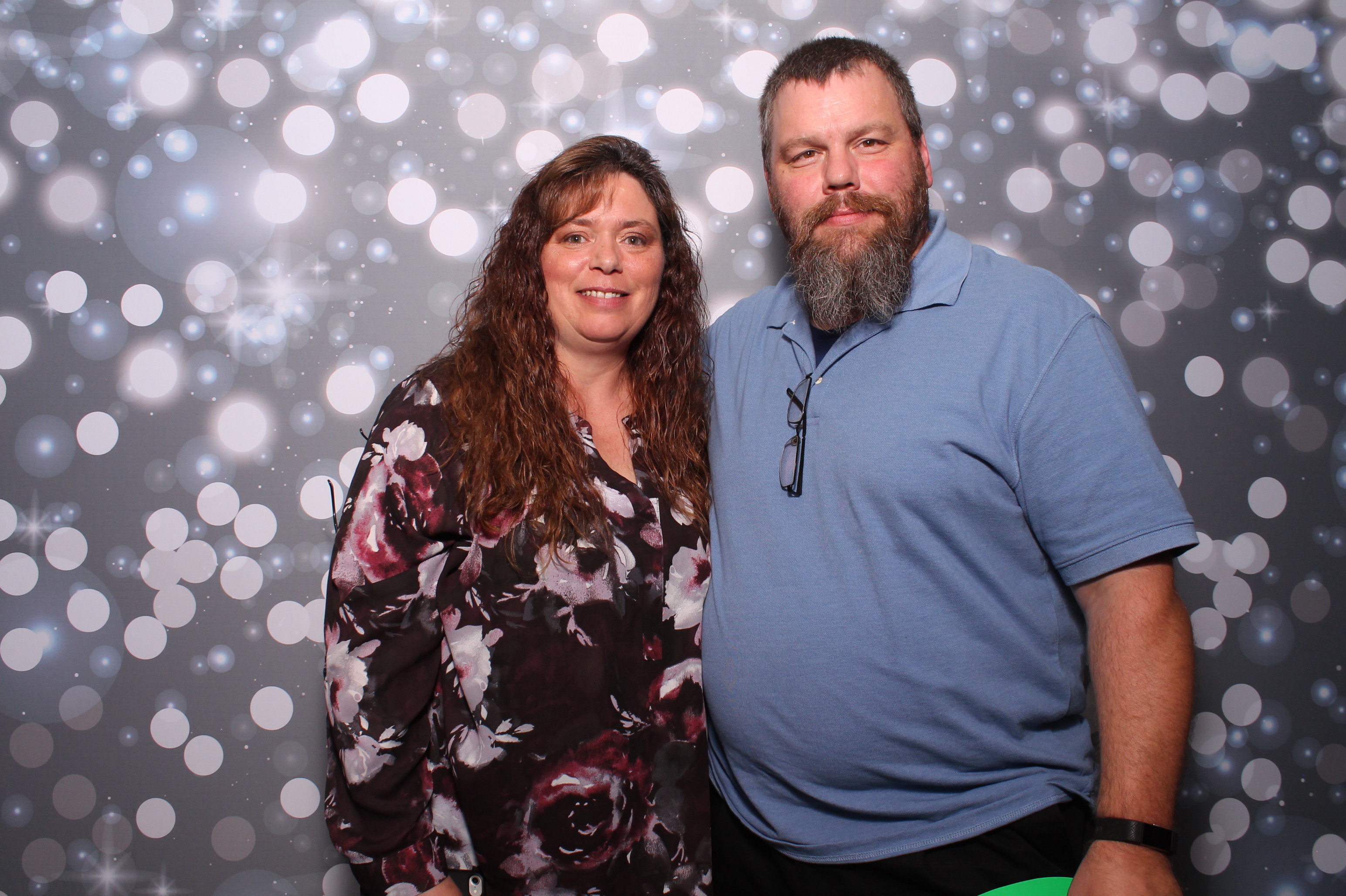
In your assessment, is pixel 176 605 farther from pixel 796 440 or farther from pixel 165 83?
pixel 796 440

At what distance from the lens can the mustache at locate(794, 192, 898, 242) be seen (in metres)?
1.23

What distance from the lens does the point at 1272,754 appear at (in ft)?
5.94

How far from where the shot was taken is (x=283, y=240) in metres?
1.65

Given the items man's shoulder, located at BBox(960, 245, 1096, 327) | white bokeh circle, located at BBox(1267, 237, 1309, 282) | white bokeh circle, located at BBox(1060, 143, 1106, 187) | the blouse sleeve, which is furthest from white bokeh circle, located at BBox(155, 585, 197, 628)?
white bokeh circle, located at BBox(1267, 237, 1309, 282)

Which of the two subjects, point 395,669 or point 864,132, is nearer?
point 395,669

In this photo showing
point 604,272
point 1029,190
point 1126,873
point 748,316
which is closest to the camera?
point 1126,873

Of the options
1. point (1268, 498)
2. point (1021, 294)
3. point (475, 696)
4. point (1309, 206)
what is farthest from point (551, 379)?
point (1309, 206)

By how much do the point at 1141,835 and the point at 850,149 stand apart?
1005 millimetres

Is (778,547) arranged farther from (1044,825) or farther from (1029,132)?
(1029,132)

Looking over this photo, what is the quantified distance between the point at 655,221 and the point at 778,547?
0.59 metres

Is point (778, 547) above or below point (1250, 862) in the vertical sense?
above

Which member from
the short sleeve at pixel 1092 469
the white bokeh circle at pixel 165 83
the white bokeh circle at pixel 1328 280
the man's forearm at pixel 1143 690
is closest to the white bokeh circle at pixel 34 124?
the white bokeh circle at pixel 165 83

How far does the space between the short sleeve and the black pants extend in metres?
0.33

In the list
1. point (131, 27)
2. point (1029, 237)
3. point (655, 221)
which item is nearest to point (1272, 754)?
point (1029, 237)
